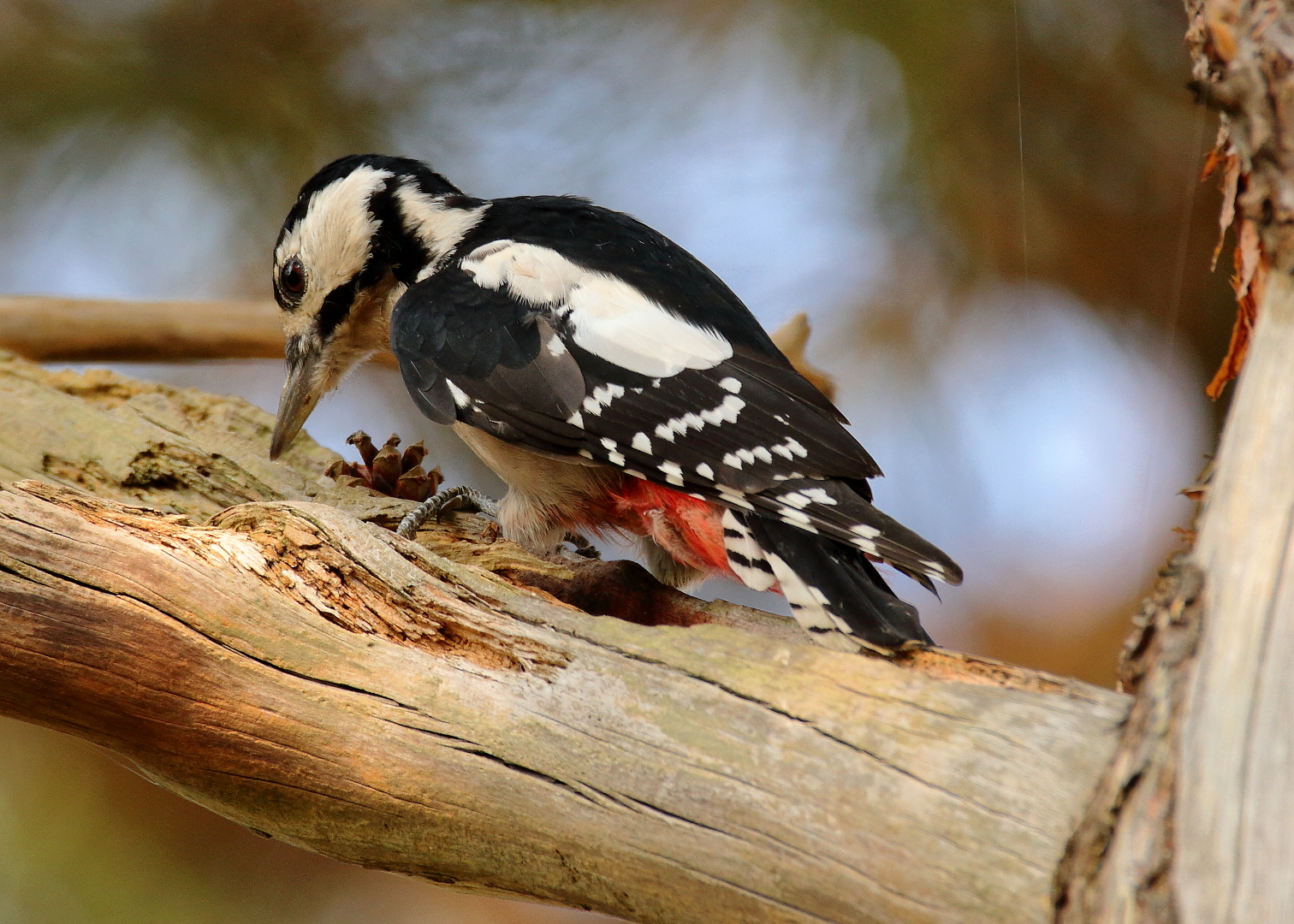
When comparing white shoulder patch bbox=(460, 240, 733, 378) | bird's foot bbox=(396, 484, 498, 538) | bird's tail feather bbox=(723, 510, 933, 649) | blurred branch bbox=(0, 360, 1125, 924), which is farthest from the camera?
bird's foot bbox=(396, 484, 498, 538)

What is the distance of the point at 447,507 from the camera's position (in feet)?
6.76

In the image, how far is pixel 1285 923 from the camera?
2.58 ft

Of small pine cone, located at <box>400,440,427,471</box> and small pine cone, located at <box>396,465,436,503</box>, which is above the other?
small pine cone, located at <box>400,440,427,471</box>

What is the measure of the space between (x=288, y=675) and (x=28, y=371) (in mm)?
1485

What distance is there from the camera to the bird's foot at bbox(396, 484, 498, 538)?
197cm

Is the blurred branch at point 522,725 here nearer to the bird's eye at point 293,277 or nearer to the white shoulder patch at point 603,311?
the white shoulder patch at point 603,311

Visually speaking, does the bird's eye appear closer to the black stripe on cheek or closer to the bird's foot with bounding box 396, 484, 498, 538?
the black stripe on cheek

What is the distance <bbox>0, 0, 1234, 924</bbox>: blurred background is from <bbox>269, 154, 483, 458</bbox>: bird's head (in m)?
0.70

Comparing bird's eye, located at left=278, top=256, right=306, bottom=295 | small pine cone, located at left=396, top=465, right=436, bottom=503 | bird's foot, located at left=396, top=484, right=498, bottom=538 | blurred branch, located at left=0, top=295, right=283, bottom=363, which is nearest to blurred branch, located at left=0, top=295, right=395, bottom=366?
blurred branch, located at left=0, top=295, right=283, bottom=363

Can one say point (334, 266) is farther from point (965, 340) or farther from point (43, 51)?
point (965, 340)

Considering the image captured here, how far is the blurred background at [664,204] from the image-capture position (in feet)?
7.57

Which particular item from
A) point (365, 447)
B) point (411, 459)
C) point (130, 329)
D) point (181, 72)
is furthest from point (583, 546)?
point (181, 72)

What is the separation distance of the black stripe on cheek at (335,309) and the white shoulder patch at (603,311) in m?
0.33

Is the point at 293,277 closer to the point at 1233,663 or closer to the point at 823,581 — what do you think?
the point at 823,581
